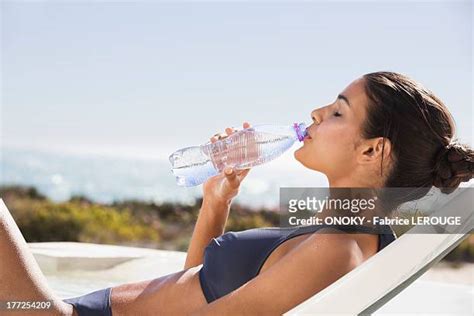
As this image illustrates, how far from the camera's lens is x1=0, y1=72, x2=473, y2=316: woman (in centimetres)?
117

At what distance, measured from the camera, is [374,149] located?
1293 millimetres

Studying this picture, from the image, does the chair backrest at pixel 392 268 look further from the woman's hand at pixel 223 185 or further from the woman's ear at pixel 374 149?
the woman's hand at pixel 223 185

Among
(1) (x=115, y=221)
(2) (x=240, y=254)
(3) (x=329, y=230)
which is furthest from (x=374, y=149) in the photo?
(1) (x=115, y=221)

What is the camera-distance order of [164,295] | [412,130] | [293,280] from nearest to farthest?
[293,280] < [412,130] < [164,295]

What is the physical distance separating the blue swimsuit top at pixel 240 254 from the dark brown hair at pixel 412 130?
113 millimetres

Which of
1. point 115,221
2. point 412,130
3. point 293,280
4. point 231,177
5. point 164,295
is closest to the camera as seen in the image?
point 293,280

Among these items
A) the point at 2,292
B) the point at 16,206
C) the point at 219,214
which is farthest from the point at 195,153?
the point at 16,206

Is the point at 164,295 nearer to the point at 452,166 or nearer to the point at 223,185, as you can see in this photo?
the point at 223,185

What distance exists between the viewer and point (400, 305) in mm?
2195

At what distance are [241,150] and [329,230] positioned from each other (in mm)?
453

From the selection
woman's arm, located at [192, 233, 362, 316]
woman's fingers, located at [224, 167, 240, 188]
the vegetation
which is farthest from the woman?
the vegetation

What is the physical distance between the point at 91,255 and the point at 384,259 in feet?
5.52

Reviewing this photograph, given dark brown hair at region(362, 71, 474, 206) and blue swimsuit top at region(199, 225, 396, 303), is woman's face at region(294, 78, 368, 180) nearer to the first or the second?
dark brown hair at region(362, 71, 474, 206)

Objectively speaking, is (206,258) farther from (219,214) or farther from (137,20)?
(137,20)
